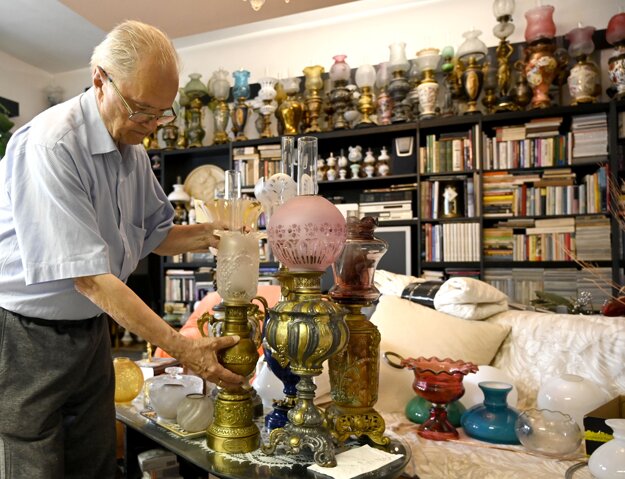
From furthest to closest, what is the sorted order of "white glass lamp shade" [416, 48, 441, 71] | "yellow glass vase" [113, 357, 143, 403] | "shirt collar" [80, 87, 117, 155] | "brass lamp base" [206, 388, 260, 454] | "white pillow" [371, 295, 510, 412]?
"white glass lamp shade" [416, 48, 441, 71] → "white pillow" [371, 295, 510, 412] → "yellow glass vase" [113, 357, 143, 403] → "shirt collar" [80, 87, 117, 155] → "brass lamp base" [206, 388, 260, 454]

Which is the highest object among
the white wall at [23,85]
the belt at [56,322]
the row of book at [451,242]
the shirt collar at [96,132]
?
the white wall at [23,85]

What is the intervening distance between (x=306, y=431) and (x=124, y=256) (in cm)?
60

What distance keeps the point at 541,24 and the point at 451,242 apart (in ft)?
5.58

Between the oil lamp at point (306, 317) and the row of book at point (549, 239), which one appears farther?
the row of book at point (549, 239)

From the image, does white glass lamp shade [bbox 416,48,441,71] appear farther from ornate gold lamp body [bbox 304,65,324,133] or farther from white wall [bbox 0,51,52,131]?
white wall [bbox 0,51,52,131]

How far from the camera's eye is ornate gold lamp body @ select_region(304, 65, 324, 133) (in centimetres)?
443

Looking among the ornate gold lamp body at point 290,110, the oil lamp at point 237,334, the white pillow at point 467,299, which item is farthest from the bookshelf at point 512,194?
the oil lamp at point 237,334

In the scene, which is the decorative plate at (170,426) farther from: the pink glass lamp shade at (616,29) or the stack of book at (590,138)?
the pink glass lamp shade at (616,29)

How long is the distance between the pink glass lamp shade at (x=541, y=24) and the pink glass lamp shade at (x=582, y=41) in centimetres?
15

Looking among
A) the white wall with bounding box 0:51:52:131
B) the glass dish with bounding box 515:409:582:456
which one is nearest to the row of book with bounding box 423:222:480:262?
the glass dish with bounding box 515:409:582:456

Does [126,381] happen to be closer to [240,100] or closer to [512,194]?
[512,194]

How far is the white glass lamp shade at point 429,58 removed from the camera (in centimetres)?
403

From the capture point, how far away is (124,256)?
1248 millimetres

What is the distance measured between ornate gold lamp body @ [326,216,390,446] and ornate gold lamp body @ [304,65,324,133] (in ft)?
11.0
